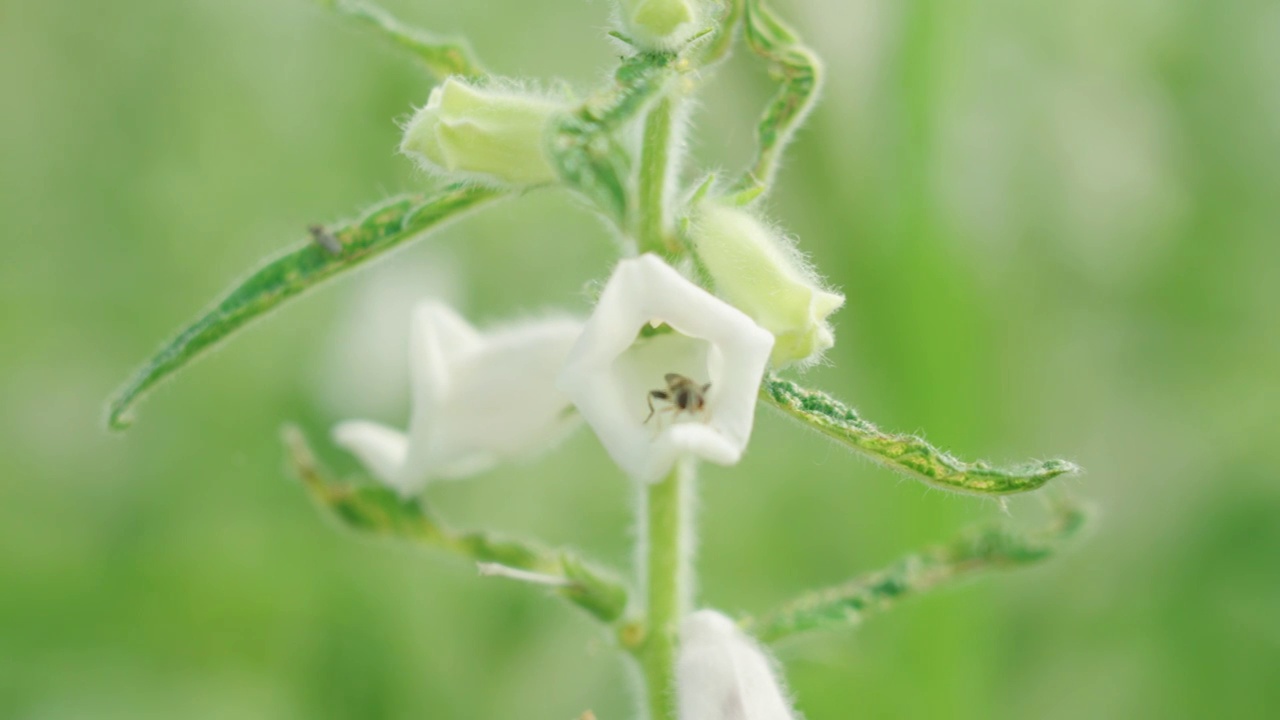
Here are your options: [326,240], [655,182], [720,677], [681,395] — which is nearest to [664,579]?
[720,677]

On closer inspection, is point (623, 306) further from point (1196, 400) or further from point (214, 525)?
point (1196, 400)

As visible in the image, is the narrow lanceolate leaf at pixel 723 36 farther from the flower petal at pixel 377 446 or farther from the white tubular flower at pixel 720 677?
the flower petal at pixel 377 446

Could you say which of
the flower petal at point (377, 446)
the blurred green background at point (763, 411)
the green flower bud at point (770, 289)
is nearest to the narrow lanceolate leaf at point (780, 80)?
the green flower bud at point (770, 289)

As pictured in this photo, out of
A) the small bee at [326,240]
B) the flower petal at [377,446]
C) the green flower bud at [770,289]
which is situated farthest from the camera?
the flower petal at [377,446]

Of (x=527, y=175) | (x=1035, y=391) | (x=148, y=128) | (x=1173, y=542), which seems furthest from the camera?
(x=148, y=128)

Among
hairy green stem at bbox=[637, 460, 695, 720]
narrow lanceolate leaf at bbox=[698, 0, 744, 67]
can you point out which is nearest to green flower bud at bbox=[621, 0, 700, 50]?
narrow lanceolate leaf at bbox=[698, 0, 744, 67]

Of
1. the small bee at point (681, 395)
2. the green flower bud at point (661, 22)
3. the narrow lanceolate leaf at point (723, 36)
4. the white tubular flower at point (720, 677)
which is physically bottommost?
the white tubular flower at point (720, 677)

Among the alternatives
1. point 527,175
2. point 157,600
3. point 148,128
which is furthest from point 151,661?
point 527,175
